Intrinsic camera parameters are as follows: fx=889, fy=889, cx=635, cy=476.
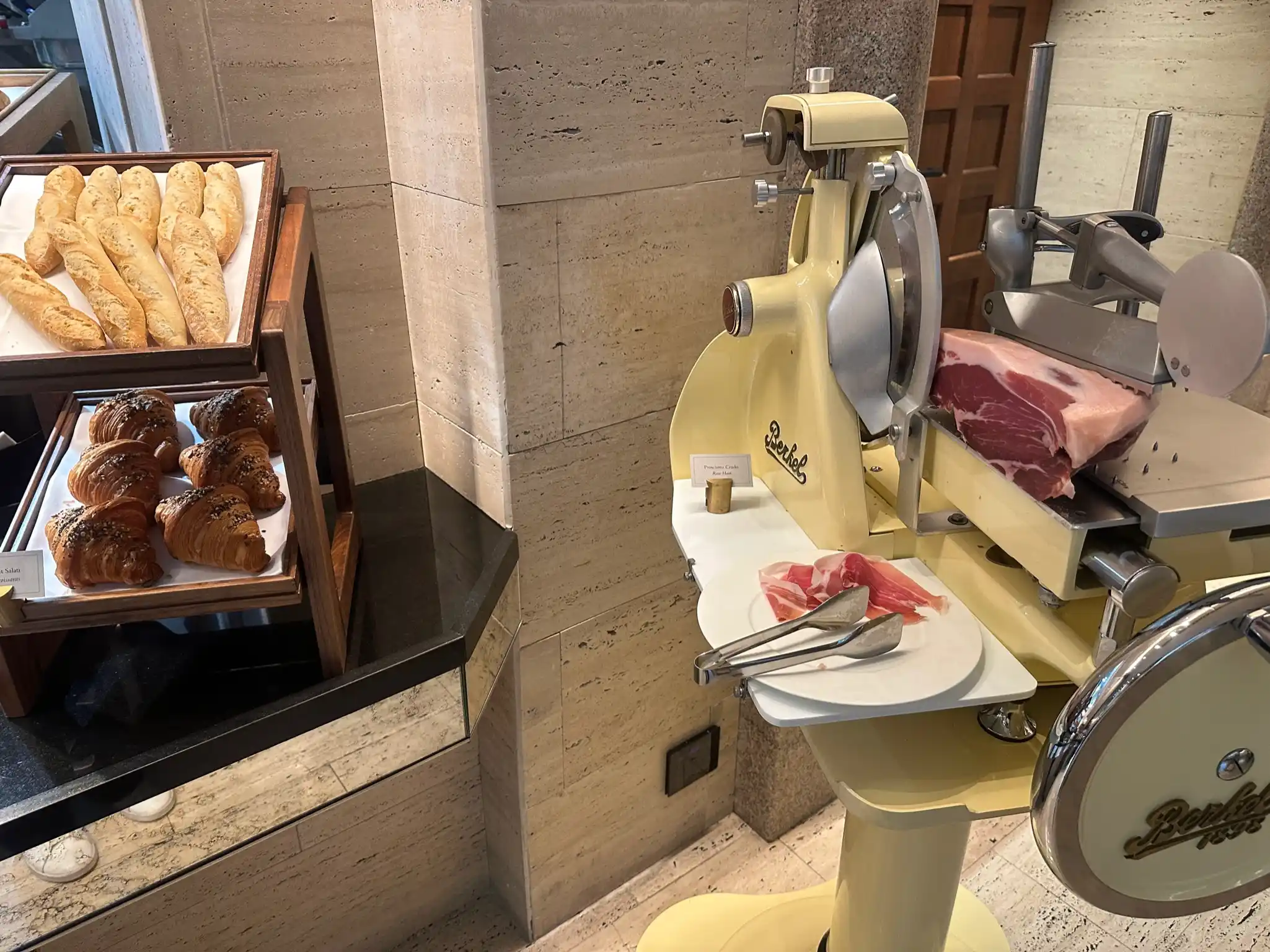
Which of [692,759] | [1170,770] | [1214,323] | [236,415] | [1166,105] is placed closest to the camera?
[1214,323]

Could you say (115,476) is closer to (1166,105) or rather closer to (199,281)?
(199,281)

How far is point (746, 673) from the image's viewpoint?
32.8 inches

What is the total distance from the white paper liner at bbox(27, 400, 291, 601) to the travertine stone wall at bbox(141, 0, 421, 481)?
0.34 metres

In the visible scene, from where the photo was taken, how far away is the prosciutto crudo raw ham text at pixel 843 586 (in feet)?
3.01

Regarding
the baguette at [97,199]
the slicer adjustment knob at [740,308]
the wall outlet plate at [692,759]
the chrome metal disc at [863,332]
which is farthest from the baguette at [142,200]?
the wall outlet plate at [692,759]

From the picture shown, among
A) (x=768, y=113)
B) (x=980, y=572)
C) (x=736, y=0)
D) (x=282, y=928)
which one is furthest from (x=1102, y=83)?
(x=282, y=928)

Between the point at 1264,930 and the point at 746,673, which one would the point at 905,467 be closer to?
the point at 746,673

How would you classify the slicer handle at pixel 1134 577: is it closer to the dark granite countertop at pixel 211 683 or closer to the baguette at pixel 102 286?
the dark granite countertop at pixel 211 683

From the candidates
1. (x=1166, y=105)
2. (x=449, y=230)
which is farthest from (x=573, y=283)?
(x=1166, y=105)

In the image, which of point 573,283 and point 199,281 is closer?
point 199,281

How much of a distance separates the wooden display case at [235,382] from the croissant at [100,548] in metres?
0.02

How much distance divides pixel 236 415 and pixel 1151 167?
1.09 metres

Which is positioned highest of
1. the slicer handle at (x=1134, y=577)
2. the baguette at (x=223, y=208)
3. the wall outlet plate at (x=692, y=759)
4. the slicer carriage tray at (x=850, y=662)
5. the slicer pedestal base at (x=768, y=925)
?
the baguette at (x=223, y=208)

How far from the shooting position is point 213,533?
0.93m
